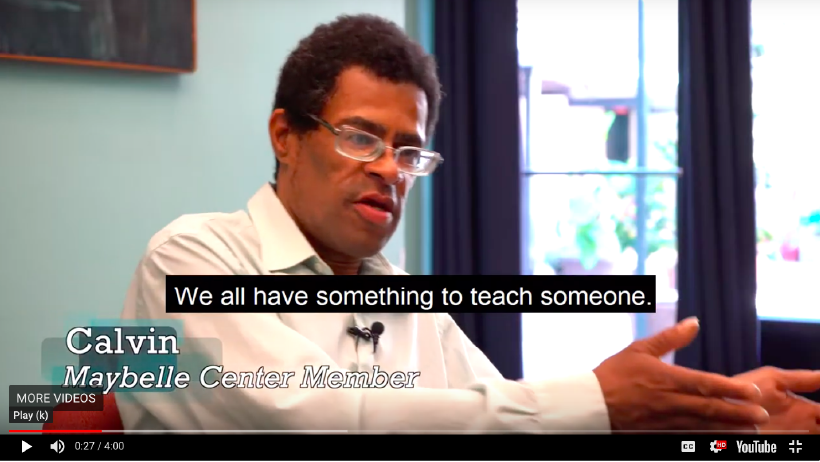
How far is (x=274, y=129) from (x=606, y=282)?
1.82 ft

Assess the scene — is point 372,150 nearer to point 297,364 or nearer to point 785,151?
point 297,364

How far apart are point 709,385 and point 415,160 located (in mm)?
515

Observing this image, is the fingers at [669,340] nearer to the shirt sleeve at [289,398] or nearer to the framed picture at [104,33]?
A: the shirt sleeve at [289,398]

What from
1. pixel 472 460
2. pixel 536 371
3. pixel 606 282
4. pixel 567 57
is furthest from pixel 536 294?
pixel 567 57

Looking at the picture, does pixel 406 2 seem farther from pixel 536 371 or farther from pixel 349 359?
pixel 349 359

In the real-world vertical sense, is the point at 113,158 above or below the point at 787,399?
above

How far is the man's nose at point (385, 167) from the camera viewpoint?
103cm

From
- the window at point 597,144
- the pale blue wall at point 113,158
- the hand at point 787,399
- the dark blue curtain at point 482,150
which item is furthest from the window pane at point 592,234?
the hand at point 787,399

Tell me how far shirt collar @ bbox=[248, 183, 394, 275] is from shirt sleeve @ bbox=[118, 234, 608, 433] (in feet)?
0.18

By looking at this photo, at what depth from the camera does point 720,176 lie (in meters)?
2.21

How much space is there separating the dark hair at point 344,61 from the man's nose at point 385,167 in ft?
0.35

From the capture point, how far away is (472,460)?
860mm

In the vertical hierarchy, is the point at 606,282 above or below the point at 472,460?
above

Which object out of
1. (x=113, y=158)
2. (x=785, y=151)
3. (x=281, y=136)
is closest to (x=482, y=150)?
(x=785, y=151)
